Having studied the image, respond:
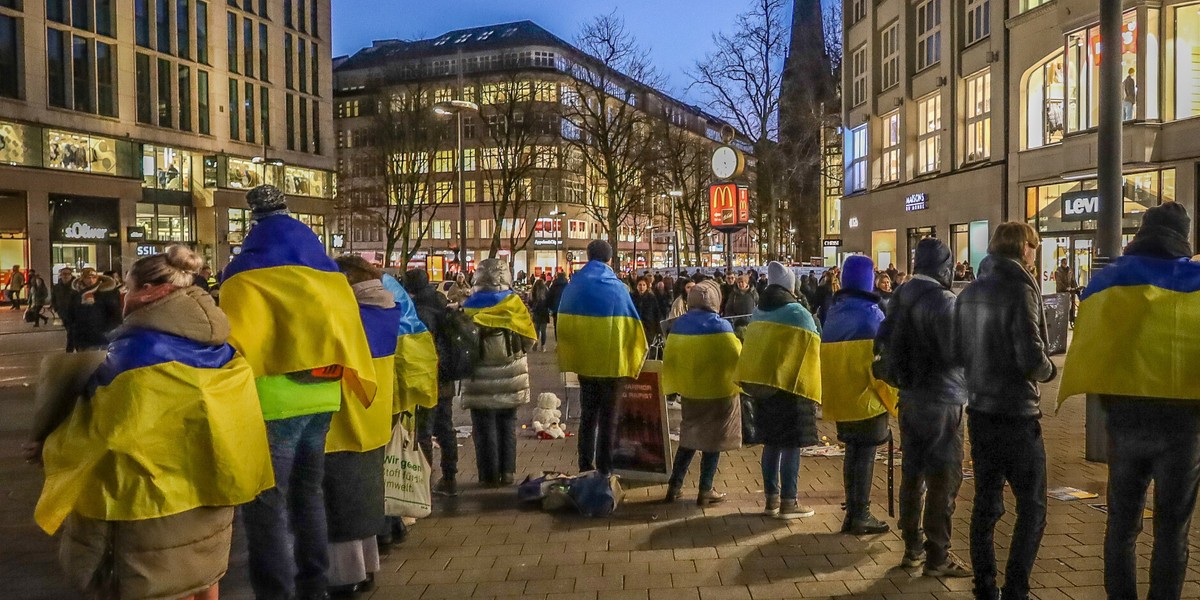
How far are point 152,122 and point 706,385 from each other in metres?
45.6

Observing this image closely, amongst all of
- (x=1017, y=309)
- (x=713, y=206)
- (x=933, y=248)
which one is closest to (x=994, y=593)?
(x=1017, y=309)

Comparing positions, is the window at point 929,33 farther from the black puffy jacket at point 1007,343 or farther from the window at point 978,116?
the black puffy jacket at point 1007,343

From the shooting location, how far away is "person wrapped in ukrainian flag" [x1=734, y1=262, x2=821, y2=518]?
21.1 feet

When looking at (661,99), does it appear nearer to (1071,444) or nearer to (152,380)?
(1071,444)

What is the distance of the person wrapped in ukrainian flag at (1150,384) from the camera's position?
161 inches

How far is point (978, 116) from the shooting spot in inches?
1200

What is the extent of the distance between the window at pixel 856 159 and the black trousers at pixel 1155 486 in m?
38.1

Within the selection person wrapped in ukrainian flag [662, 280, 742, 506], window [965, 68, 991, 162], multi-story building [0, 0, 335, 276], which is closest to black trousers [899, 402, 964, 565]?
person wrapped in ukrainian flag [662, 280, 742, 506]

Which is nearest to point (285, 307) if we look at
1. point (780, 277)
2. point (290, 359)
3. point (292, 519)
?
point (290, 359)

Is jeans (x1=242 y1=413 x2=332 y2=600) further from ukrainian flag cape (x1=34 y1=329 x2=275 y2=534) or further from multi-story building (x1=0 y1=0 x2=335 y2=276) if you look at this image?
multi-story building (x1=0 y1=0 x2=335 y2=276)

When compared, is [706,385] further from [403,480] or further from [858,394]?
[403,480]

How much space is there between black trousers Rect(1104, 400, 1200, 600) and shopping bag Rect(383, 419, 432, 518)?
3.78m

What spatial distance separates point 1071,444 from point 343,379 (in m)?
7.41

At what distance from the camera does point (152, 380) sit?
3385 mm
